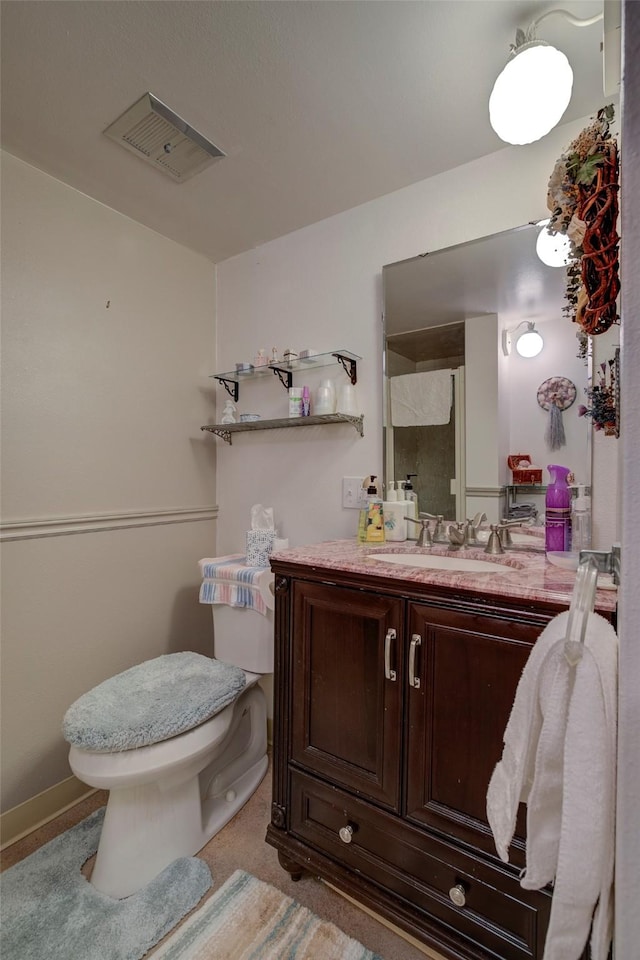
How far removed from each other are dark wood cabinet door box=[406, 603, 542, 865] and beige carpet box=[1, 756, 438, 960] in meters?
0.43

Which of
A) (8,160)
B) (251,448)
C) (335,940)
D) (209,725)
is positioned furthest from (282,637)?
(8,160)

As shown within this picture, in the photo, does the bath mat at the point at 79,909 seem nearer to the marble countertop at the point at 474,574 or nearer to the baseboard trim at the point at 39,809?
the baseboard trim at the point at 39,809

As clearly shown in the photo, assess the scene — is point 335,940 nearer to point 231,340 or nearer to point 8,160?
point 231,340

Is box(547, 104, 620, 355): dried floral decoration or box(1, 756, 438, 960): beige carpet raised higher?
box(547, 104, 620, 355): dried floral decoration

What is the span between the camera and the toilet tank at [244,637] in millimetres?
1713

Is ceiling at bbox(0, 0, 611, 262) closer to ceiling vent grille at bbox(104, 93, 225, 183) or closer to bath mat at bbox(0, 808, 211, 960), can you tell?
ceiling vent grille at bbox(104, 93, 225, 183)

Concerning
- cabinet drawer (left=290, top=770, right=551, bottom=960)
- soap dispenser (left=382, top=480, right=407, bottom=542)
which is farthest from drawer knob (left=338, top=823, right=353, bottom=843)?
soap dispenser (left=382, top=480, right=407, bottom=542)

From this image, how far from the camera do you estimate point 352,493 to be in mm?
1778

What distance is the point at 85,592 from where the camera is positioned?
1731mm

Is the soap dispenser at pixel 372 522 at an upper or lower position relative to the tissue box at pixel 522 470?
lower

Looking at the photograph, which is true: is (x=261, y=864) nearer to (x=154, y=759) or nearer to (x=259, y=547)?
(x=154, y=759)

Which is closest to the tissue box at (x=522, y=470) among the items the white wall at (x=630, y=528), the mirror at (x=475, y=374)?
the mirror at (x=475, y=374)

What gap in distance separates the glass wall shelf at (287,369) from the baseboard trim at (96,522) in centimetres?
62

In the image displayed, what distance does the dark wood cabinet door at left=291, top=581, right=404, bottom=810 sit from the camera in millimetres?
1090
